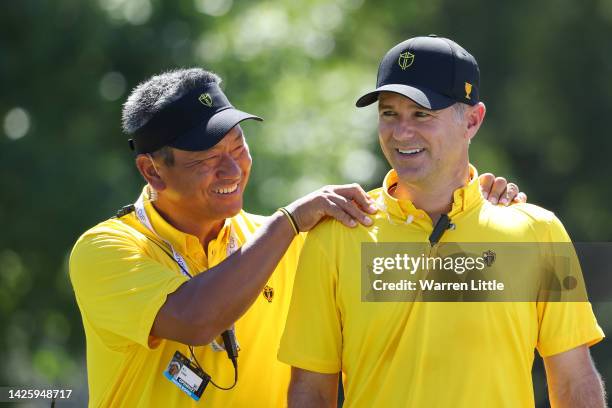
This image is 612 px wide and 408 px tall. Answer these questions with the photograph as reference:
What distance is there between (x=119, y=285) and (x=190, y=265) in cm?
→ 34

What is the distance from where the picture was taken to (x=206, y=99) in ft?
18.4

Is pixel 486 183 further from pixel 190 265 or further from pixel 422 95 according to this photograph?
pixel 190 265

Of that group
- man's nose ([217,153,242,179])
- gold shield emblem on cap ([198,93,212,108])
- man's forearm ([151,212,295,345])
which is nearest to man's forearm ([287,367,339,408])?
man's forearm ([151,212,295,345])

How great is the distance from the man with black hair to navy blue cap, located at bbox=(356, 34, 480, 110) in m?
0.44

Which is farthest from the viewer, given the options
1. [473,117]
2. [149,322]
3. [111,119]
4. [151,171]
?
[111,119]

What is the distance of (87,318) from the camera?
5.42 m

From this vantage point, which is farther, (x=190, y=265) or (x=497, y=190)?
(x=190, y=265)

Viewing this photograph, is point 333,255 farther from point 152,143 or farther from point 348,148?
point 348,148

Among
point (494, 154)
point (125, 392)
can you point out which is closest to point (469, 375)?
point (125, 392)

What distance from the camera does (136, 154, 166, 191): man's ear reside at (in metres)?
5.61

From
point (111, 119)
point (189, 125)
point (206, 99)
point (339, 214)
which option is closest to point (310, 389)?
point (339, 214)

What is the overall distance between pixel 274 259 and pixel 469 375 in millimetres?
929

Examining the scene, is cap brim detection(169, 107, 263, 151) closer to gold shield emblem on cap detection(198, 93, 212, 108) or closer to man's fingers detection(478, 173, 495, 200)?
gold shield emblem on cap detection(198, 93, 212, 108)

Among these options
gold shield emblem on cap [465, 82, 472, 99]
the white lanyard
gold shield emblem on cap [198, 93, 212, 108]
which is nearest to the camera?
gold shield emblem on cap [465, 82, 472, 99]
